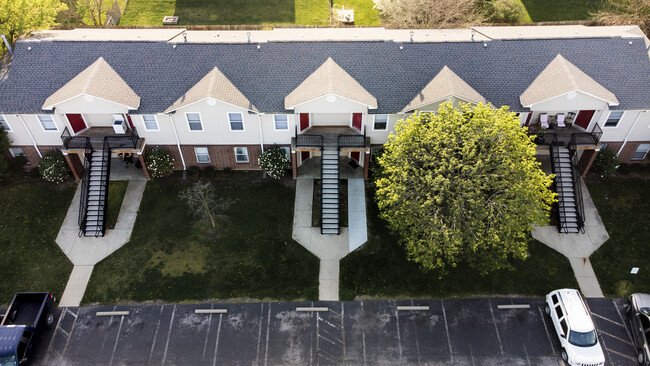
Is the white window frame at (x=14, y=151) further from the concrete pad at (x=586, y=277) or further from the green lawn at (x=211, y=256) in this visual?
the concrete pad at (x=586, y=277)

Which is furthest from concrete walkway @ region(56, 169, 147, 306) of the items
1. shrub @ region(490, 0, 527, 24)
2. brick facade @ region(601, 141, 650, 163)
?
shrub @ region(490, 0, 527, 24)

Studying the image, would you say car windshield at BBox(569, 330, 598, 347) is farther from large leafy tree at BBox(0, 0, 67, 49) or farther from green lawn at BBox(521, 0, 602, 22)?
large leafy tree at BBox(0, 0, 67, 49)

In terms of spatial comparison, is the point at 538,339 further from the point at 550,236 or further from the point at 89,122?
the point at 89,122

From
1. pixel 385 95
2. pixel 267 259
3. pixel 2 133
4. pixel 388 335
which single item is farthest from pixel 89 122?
pixel 388 335

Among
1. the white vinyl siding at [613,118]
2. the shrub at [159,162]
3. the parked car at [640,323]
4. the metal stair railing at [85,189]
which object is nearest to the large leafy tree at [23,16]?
the metal stair railing at [85,189]

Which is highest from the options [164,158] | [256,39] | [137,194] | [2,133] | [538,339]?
[256,39]

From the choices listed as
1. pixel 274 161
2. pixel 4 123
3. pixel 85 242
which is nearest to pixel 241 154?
pixel 274 161

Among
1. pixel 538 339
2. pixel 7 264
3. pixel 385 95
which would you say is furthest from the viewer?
pixel 385 95
